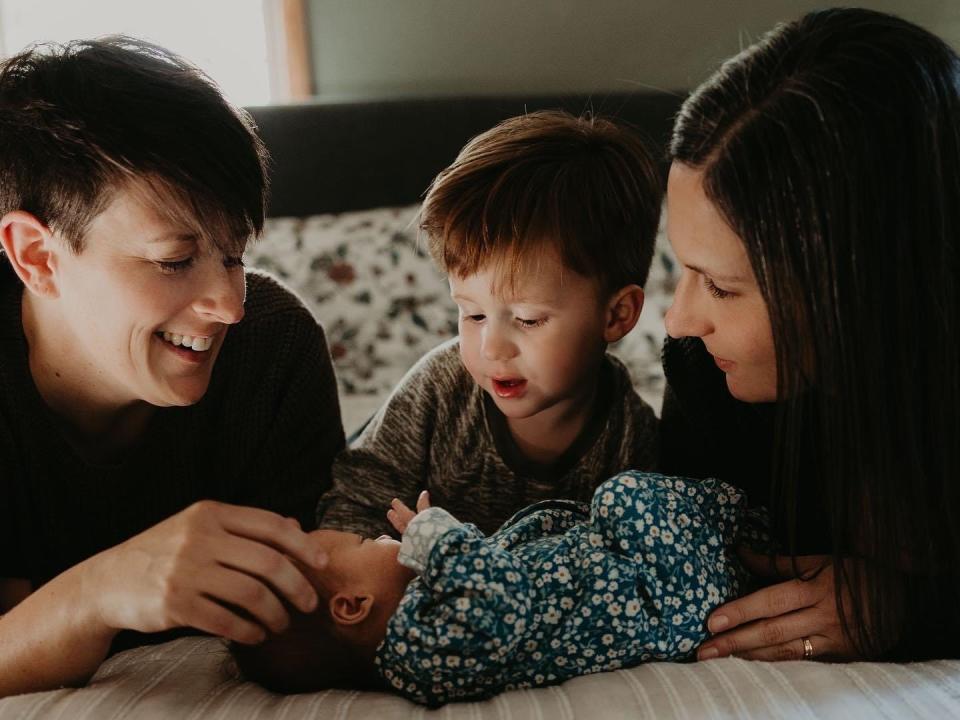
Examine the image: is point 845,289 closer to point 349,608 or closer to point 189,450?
Answer: point 349,608

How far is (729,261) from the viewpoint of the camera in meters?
1.04

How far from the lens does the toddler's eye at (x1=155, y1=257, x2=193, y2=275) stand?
45.9 inches

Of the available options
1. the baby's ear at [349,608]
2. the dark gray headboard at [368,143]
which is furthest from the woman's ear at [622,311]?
the dark gray headboard at [368,143]

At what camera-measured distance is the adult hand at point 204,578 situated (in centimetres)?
94

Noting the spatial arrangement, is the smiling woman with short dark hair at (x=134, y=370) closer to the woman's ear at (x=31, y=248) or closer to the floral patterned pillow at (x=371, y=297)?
the woman's ear at (x=31, y=248)

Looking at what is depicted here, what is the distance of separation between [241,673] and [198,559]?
0.80 ft

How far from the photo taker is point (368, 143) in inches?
105

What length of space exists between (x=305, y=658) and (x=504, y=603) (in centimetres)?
27

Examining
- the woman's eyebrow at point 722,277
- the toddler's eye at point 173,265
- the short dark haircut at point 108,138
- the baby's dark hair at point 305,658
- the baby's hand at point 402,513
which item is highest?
the short dark haircut at point 108,138

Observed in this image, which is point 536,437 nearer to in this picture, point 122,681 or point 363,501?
point 363,501

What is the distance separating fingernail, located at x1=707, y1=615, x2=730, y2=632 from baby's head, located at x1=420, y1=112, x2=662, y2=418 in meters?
0.49

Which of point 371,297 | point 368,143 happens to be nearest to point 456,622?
point 371,297

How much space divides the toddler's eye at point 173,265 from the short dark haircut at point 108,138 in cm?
6

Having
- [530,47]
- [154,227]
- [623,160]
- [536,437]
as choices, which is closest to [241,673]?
[154,227]
